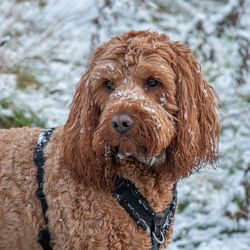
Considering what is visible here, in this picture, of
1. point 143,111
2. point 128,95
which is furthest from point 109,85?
point 143,111

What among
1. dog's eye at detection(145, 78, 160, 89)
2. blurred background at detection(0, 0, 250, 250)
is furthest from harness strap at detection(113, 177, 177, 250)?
blurred background at detection(0, 0, 250, 250)

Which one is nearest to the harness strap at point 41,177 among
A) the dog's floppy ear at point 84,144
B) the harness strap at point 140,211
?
the dog's floppy ear at point 84,144

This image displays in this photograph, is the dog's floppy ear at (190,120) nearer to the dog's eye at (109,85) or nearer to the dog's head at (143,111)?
the dog's head at (143,111)

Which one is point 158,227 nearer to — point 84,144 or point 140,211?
point 140,211

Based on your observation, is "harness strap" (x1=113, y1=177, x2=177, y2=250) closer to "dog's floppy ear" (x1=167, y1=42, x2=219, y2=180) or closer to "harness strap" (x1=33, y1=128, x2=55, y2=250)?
"dog's floppy ear" (x1=167, y1=42, x2=219, y2=180)

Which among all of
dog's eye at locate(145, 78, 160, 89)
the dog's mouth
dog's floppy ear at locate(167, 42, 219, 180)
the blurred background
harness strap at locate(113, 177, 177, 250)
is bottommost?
the blurred background

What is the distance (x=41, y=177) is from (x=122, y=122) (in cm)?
78

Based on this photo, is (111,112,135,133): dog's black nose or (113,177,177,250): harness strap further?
(113,177,177,250): harness strap

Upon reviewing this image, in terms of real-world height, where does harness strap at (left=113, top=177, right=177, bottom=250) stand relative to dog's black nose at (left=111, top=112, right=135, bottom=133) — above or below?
below

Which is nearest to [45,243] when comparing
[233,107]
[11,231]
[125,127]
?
[11,231]

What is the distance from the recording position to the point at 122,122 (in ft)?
6.03

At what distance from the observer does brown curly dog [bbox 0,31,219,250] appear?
2004 millimetres

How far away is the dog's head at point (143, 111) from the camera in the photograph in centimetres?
192

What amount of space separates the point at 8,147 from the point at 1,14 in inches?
134
